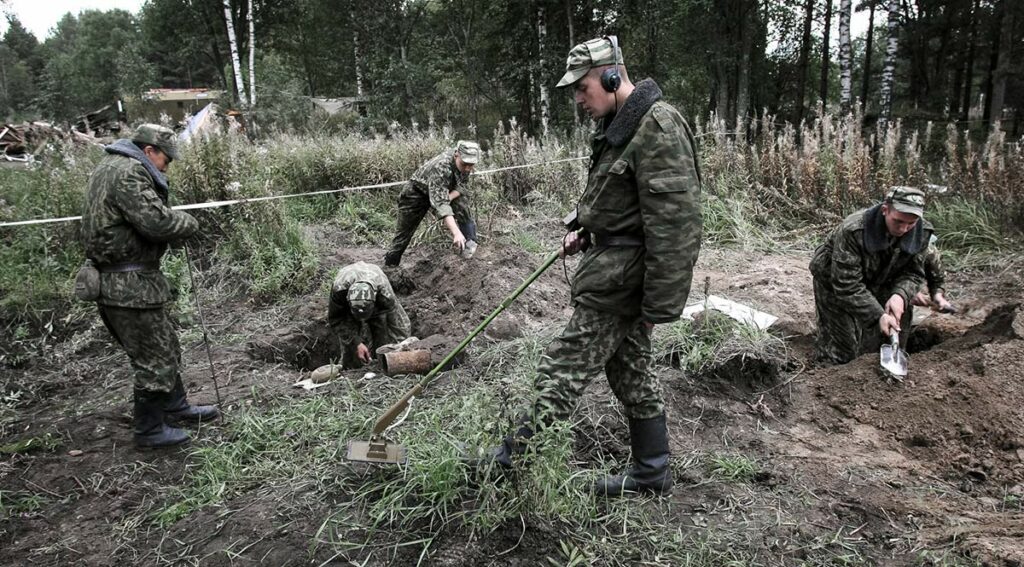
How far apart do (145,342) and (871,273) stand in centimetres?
455

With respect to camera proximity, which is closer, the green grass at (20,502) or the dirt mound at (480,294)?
the green grass at (20,502)

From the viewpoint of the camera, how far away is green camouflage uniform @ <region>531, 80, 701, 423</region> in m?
2.23

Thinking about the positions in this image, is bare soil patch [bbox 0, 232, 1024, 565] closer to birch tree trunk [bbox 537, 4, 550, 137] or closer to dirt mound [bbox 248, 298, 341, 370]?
dirt mound [bbox 248, 298, 341, 370]

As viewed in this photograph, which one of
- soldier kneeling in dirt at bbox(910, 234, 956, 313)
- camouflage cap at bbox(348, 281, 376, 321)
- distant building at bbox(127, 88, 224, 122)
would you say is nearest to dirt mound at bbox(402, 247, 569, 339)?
camouflage cap at bbox(348, 281, 376, 321)

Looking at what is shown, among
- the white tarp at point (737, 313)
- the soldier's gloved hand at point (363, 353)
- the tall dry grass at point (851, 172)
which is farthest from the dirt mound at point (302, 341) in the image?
the tall dry grass at point (851, 172)

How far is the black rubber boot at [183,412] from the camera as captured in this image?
3.70 metres

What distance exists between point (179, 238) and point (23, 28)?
61.1 meters

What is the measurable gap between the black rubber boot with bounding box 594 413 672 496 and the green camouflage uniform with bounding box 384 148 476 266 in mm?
3615

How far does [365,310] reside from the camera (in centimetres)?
477

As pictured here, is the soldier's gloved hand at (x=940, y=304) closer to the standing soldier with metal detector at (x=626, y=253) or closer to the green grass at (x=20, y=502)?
the standing soldier with metal detector at (x=626, y=253)

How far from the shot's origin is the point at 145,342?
3.41 m

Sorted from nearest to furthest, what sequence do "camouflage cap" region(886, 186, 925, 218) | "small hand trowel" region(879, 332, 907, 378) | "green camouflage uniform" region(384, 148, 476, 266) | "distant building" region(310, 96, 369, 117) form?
"camouflage cap" region(886, 186, 925, 218)
"small hand trowel" region(879, 332, 907, 378)
"green camouflage uniform" region(384, 148, 476, 266)
"distant building" region(310, 96, 369, 117)

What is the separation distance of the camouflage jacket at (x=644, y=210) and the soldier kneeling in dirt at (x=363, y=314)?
2.75 m

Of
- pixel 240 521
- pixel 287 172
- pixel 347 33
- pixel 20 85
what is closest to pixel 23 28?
pixel 20 85
